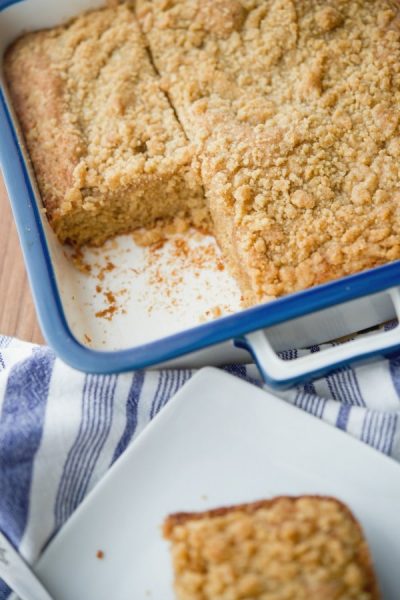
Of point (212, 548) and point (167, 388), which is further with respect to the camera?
point (167, 388)

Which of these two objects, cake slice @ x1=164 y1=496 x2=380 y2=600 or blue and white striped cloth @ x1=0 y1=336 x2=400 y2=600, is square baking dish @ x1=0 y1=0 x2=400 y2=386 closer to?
blue and white striped cloth @ x1=0 y1=336 x2=400 y2=600

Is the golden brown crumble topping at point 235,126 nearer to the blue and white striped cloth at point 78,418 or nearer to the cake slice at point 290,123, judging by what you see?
the cake slice at point 290,123

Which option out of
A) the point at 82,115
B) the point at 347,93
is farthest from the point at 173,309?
the point at 347,93

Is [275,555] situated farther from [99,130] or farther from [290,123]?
[99,130]

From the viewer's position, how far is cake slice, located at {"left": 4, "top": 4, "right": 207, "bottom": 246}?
8.80 feet

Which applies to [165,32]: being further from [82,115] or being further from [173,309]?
[173,309]

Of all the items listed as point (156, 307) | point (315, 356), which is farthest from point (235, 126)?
point (315, 356)

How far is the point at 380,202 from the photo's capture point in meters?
2.47

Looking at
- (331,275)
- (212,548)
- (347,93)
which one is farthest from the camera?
(347,93)

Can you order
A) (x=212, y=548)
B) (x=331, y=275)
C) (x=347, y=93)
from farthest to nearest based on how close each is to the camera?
1. (x=347, y=93)
2. (x=331, y=275)
3. (x=212, y=548)

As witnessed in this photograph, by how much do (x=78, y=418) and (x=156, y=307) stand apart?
1.56 ft

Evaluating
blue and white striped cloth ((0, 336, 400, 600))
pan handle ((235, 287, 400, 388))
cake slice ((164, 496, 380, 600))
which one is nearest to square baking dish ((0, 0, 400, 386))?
pan handle ((235, 287, 400, 388))

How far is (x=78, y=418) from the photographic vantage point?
247 cm

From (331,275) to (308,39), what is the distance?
0.82 metres
